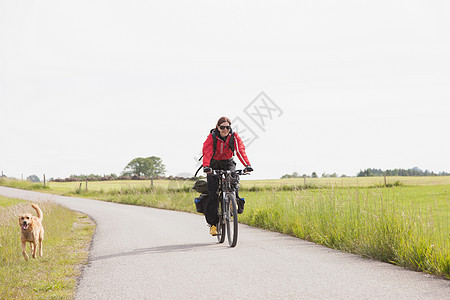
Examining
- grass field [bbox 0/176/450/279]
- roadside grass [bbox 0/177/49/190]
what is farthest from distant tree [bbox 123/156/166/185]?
grass field [bbox 0/176/450/279]

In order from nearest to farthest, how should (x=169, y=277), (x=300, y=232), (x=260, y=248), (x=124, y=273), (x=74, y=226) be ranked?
(x=169, y=277) < (x=124, y=273) < (x=260, y=248) < (x=300, y=232) < (x=74, y=226)

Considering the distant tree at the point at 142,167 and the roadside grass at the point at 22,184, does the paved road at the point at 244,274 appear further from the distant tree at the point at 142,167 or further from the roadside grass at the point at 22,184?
the distant tree at the point at 142,167

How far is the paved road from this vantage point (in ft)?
17.3

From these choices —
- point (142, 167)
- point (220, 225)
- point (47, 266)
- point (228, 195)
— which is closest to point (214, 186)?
point (228, 195)

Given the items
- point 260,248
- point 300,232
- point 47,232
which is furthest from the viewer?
point 47,232

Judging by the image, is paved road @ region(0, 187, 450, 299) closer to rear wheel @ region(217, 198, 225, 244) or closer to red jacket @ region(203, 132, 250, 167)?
rear wheel @ region(217, 198, 225, 244)

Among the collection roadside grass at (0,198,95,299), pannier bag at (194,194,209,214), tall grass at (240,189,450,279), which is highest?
pannier bag at (194,194,209,214)

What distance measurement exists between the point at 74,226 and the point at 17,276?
8416 mm

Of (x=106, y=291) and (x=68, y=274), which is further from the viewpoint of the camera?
(x=68, y=274)

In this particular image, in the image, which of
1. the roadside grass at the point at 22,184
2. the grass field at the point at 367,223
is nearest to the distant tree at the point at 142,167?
the roadside grass at the point at 22,184

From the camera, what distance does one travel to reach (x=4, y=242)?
9734 millimetres

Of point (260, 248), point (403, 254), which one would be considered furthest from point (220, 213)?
point (403, 254)

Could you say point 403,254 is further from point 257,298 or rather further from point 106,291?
point 106,291

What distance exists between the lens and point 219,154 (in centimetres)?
902
